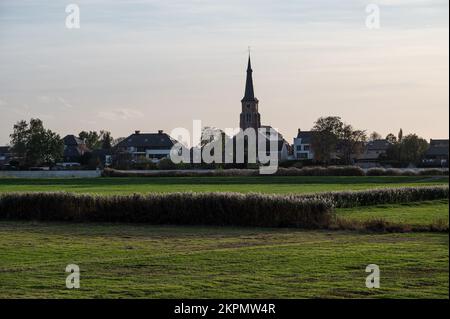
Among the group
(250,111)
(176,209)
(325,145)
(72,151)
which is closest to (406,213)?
(176,209)

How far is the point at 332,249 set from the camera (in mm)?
24188

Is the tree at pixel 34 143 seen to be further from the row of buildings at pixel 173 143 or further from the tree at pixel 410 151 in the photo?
the tree at pixel 410 151

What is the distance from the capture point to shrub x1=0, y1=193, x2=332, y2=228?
35562 mm

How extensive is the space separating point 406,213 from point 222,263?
23216mm

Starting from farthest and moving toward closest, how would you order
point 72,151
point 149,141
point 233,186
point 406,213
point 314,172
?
1. point 149,141
2. point 72,151
3. point 314,172
4. point 233,186
5. point 406,213

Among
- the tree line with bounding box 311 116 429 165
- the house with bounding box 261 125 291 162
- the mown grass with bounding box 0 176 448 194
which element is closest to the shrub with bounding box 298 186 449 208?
the mown grass with bounding box 0 176 448 194

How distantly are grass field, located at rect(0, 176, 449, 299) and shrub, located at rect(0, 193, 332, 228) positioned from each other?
2.23m

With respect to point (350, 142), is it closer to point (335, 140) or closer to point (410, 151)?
point (335, 140)

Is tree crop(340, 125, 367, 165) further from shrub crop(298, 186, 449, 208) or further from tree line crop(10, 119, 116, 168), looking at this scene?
shrub crop(298, 186, 449, 208)

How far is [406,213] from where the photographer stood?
4150cm

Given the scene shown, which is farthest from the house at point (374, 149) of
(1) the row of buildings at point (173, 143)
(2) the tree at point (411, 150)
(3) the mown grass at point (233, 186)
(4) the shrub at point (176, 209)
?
(4) the shrub at point (176, 209)

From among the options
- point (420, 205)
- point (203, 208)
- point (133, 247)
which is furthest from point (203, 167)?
point (133, 247)

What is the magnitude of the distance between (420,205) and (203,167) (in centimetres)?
7100
